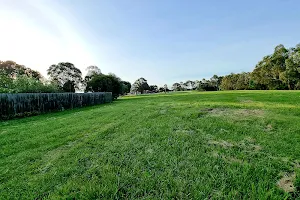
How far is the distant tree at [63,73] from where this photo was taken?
112 feet

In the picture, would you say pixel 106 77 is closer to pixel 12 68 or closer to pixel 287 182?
pixel 12 68

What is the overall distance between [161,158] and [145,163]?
0.98 ft

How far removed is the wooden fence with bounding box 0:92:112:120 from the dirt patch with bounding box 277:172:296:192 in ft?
41.7

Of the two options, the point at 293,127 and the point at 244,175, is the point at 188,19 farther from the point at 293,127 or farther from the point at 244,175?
the point at 244,175

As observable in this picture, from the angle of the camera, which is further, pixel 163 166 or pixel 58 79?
pixel 58 79

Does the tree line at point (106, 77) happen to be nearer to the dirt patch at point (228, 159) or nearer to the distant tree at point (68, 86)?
the distant tree at point (68, 86)

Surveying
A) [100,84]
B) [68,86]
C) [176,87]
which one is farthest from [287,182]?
[176,87]

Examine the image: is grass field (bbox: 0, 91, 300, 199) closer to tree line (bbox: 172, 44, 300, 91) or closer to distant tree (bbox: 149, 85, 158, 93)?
tree line (bbox: 172, 44, 300, 91)

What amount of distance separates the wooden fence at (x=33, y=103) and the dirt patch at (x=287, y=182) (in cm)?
1271

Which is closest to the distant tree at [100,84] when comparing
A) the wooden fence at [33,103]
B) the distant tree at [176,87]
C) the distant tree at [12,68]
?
the wooden fence at [33,103]

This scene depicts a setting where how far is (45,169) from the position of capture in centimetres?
245

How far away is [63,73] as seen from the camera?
3462cm

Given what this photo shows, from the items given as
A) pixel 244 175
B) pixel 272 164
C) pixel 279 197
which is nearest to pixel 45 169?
pixel 244 175

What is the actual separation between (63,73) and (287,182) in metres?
39.9
